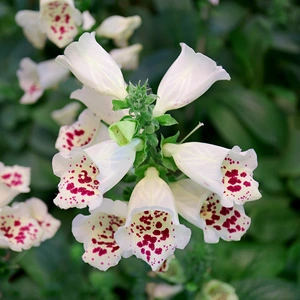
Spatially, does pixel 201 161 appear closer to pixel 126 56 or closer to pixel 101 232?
pixel 101 232

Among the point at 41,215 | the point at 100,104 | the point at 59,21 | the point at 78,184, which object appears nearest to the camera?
the point at 78,184

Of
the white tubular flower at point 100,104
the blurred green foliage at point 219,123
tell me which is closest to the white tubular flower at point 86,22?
the blurred green foliage at point 219,123

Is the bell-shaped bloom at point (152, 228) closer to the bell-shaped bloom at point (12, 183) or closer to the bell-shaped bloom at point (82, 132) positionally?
the bell-shaped bloom at point (82, 132)

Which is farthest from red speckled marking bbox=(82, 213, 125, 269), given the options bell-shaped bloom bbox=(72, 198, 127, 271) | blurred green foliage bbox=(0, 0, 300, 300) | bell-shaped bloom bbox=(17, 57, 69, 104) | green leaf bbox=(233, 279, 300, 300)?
bell-shaped bloom bbox=(17, 57, 69, 104)

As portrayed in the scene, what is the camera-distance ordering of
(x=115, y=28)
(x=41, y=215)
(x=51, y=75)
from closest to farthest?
(x=41, y=215), (x=115, y=28), (x=51, y=75)

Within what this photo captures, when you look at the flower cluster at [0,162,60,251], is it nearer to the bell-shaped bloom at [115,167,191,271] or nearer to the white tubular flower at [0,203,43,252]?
the white tubular flower at [0,203,43,252]

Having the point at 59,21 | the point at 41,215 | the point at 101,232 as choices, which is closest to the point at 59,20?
the point at 59,21

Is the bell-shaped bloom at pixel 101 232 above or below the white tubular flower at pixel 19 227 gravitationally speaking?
above
